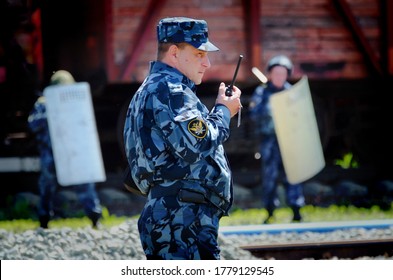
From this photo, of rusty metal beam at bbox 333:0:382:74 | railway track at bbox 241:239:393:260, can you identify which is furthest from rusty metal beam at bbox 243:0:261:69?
railway track at bbox 241:239:393:260

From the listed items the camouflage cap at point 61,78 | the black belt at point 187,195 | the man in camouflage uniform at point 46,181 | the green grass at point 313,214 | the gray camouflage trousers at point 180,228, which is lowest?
the green grass at point 313,214

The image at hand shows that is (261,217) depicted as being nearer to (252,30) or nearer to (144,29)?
(252,30)

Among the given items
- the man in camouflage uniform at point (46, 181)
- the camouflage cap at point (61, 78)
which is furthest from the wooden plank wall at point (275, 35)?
the man in camouflage uniform at point (46, 181)

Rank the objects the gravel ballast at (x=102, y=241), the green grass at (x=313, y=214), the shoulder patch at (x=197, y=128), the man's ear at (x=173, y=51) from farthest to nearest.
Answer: the green grass at (x=313, y=214) < the gravel ballast at (x=102, y=241) < the man's ear at (x=173, y=51) < the shoulder patch at (x=197, y=128)

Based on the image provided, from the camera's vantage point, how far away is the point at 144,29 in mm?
5785

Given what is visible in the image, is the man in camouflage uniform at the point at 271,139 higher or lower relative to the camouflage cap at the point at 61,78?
lower

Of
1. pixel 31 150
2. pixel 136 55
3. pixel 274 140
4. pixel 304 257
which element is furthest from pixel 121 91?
pixel 304 257

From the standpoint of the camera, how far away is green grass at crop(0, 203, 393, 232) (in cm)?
563

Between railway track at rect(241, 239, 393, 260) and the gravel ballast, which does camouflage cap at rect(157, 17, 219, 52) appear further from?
railway track at rect(241, 239, 393, 260)

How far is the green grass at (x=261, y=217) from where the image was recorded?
18.5 ft

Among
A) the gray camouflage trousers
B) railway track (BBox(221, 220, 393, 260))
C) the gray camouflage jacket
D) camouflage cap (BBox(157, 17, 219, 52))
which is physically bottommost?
railway track (BBox(221, 220, 393, 260))

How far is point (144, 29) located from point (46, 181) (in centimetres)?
120

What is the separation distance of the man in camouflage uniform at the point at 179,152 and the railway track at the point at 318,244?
1759 millimetres

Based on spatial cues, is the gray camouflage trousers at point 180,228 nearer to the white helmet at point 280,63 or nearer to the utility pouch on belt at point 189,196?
the utility pouch on belt at point 189,196
